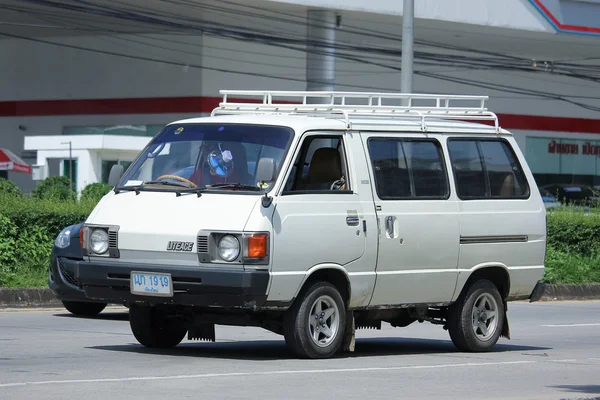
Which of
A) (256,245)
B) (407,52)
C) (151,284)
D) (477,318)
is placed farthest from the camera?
(407,52)

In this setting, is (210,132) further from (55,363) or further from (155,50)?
(155,50)

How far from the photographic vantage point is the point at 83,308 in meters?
14.9

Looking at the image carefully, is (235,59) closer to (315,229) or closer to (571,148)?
(571,148)

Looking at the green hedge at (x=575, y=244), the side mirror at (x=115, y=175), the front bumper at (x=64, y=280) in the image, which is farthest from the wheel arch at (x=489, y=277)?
the green hedge at (x=575, y=244)

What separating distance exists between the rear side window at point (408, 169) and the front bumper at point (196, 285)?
168 cm

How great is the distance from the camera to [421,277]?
10680 millimetres

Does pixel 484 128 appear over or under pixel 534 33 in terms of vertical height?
under

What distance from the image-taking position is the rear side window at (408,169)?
10.5 m

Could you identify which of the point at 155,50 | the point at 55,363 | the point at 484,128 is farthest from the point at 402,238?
the point at 155,50

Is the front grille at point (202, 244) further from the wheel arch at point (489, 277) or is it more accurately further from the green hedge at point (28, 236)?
the green hedge at point (28, 236)

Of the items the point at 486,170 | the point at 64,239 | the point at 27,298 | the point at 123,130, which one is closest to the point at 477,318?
the point at 486,170

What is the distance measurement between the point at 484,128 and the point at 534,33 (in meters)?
30.4

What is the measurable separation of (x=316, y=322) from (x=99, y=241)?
1877 millimetres

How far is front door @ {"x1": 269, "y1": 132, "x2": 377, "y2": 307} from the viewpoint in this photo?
9.55m
